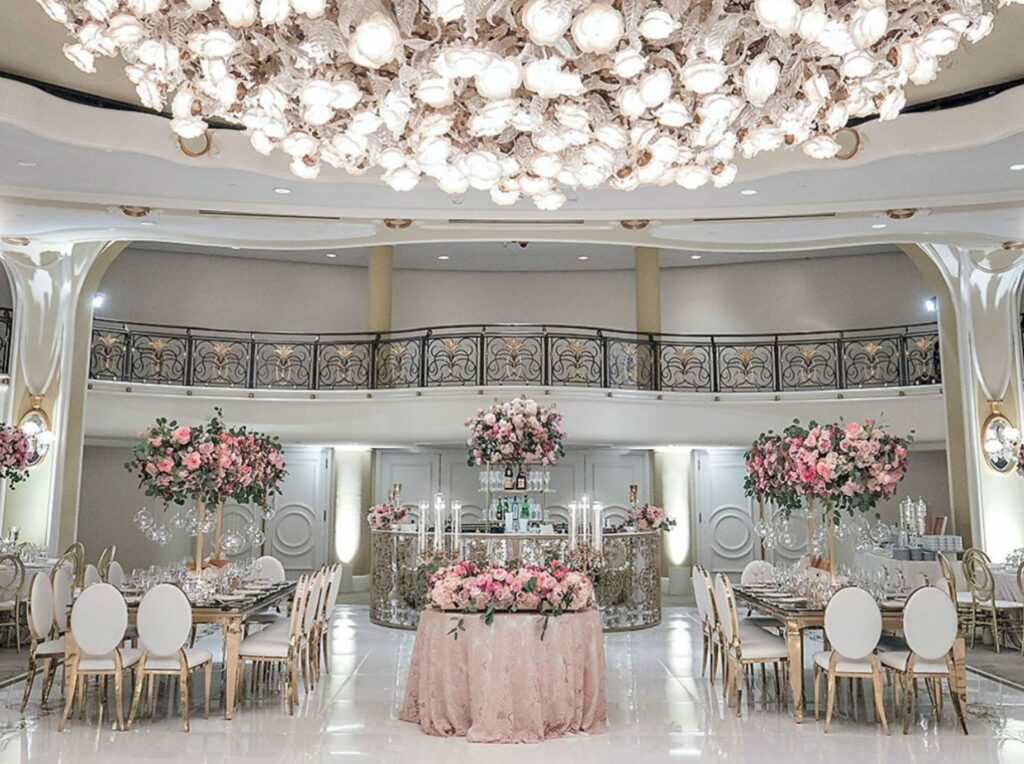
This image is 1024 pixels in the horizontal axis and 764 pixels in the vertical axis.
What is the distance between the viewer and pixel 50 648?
6934 mm

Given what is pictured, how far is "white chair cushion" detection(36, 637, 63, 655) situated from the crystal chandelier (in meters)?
4.43

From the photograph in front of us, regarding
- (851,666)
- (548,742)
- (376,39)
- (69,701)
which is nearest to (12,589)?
(69,701)

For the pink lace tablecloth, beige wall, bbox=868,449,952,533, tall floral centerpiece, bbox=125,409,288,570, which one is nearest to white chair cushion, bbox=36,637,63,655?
tall floral centerpiece, bbox=125,409,288,570

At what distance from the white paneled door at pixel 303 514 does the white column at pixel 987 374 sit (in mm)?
10042

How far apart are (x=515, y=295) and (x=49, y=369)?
342 inches

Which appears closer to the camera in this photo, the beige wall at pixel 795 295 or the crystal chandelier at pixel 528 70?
the crystal chandelier at pixel 528 70

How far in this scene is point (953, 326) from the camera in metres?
12.4

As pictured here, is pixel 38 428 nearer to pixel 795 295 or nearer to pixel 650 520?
pixel 650 520

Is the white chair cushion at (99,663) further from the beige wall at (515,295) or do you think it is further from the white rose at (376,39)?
the beige wall at (515,295)

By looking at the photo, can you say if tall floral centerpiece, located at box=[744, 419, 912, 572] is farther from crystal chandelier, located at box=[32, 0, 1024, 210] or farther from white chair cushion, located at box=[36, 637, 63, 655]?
white chair cushion, located at box=[36, 637, 63, 655]

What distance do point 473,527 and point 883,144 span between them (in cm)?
729

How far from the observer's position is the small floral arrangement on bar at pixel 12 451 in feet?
33.2

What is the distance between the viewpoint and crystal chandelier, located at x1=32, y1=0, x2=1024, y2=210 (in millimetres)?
3330

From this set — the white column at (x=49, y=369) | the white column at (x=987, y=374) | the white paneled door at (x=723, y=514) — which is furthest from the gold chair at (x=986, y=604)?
the white column at (x=49, y=369)
